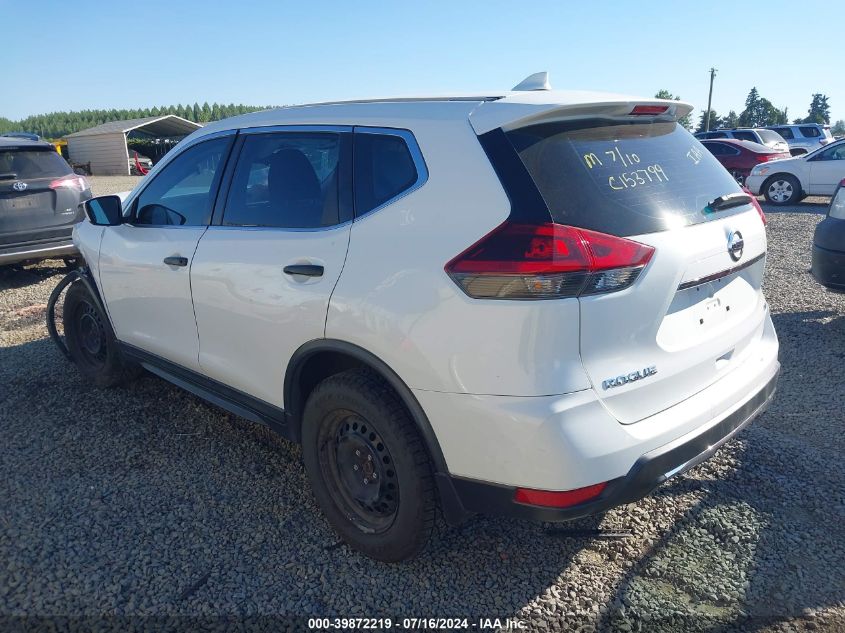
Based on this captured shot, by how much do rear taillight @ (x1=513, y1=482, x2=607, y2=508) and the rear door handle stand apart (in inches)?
46.3

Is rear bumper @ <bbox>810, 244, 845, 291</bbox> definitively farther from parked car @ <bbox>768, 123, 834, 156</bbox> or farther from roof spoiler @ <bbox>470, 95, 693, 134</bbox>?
parked car @ <bbox>768, 123, 834, 156</bbox>

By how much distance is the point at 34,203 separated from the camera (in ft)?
25.5

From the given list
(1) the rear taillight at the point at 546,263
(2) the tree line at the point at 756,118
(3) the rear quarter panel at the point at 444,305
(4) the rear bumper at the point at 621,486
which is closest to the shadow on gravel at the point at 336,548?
(4) the rear bumper at the point at 621,486

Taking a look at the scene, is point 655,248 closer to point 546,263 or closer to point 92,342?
point 546,263

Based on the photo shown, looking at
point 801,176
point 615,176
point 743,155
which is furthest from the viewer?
point 743,155

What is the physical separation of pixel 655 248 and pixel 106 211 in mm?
3266

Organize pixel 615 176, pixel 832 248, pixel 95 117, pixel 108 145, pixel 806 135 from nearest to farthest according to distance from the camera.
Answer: pixel 615 176 < pixel 832 248 < pixel 806 135 < pixel 108 145 < pixel 95 117

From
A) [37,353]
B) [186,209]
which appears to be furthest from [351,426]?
[37,353]

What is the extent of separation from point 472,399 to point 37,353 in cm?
470

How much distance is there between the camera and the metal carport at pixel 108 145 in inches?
1517

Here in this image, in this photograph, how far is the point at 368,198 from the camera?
8.66 feet

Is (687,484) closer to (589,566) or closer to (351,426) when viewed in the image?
(589,566)

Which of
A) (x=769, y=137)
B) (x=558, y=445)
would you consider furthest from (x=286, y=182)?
(x=769, y=137)

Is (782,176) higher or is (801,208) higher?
(782,176)
